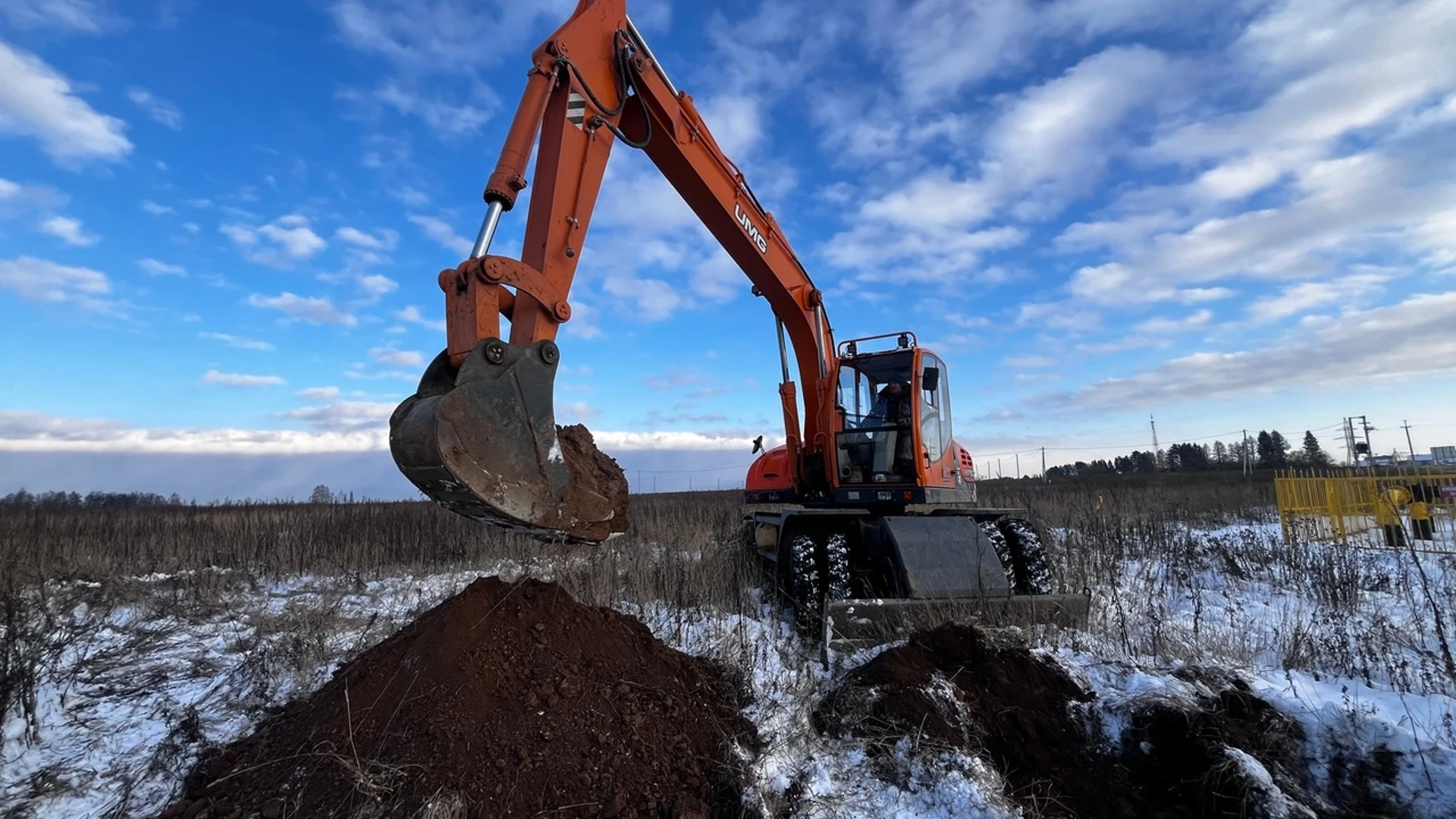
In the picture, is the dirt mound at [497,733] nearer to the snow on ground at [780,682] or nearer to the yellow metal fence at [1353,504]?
the snow on ground at [780,682]

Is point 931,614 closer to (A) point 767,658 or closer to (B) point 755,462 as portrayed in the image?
(A) point 767,658

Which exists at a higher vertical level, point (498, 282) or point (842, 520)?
point (498, 282)

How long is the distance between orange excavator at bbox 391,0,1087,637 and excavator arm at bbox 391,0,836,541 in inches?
0.5

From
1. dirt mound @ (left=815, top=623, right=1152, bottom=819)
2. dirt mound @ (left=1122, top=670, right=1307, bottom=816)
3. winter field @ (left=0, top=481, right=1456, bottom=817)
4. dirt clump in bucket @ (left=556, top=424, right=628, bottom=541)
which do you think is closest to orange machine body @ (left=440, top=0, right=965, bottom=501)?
dirt clump in bucket @ (left=556, top=424, right=628, bottom=541)

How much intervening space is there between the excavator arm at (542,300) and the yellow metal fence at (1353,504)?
540 inches

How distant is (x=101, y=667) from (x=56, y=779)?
5.80ft

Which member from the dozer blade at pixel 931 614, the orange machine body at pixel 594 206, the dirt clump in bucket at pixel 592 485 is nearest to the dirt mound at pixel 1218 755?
the dozer blade at pixel 931 614

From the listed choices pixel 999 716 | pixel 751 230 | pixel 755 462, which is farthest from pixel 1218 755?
pixel 755 462

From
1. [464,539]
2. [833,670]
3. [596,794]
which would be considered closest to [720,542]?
[464,539]

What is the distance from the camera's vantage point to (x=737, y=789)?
3389mm

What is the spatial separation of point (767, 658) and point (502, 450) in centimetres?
272

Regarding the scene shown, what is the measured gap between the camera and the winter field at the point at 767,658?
3.53 m

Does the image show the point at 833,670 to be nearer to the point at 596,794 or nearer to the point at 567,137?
the point at 596,794

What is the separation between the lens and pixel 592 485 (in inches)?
157
